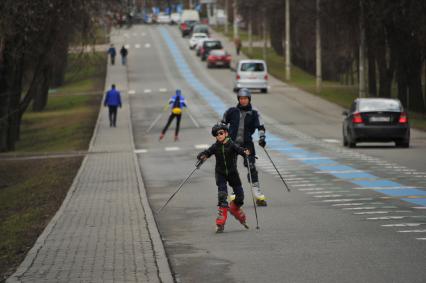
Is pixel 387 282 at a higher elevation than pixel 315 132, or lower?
higher

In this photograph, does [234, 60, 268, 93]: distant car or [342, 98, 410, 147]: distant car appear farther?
[234, 60, 268, 93]: distant car

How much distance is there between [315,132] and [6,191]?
16.0 meters

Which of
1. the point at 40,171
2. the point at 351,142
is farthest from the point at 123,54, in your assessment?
the point at 40,171

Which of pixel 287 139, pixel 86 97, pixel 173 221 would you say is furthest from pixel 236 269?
pixel 86 97

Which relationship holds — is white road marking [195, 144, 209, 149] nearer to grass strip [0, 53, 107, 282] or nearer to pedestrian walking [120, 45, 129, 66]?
grass strip [0, 53, 107, 282]

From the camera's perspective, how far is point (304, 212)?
1700 centimetres

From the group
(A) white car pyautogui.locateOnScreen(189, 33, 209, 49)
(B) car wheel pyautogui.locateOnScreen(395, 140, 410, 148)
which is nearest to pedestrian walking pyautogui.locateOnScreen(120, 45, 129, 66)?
(A) white car pyautogui.locateOnScreen(189, 33, 209, 49)

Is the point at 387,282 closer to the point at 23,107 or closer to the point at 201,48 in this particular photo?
the point at 23,107

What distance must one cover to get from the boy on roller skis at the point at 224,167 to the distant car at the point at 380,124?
1789 centimetres

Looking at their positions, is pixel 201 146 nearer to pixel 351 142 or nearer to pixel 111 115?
pixel 351 142

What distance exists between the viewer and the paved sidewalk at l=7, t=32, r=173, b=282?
1121 cm

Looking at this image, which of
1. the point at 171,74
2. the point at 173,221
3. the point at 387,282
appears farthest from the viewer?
the point at 171,74

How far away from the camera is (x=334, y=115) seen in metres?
52.6

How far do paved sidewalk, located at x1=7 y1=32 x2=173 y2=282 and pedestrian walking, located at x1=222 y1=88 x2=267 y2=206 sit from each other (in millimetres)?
1727
